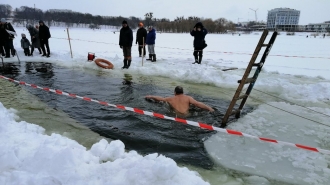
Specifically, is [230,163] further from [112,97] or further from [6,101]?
[6,101]

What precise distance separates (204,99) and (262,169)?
12.2ft

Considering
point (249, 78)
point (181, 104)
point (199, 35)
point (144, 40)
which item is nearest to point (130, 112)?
point (181, 104)

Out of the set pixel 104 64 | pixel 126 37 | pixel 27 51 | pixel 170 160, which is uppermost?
pixel 126 37

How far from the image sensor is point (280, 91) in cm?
766

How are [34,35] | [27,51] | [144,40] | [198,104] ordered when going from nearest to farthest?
[198,104] < [144,40] < [34,35] < [27,51]

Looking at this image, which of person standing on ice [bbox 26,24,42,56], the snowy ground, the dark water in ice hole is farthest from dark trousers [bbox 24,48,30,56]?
the snowy ground

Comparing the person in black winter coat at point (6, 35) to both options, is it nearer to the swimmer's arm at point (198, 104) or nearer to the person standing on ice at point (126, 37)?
the person standing on ice at point (126, 37)

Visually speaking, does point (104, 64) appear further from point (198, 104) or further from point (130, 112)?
point (198, 104)

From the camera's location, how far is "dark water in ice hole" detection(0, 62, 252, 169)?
4.19 metres

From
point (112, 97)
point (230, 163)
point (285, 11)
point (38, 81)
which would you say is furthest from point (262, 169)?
point (285, 11)

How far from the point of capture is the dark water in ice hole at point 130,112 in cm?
419

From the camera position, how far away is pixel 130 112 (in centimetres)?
577

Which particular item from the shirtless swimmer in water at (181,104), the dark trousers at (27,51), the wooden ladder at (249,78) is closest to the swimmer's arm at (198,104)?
the shirtless swimmer in water at (181,104)

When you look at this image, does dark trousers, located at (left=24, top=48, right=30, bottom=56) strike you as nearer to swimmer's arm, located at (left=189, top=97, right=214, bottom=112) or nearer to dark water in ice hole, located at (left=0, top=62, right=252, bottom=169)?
dark water in ice hole, located at (left=0, top=62, right=252, bottom=169)
